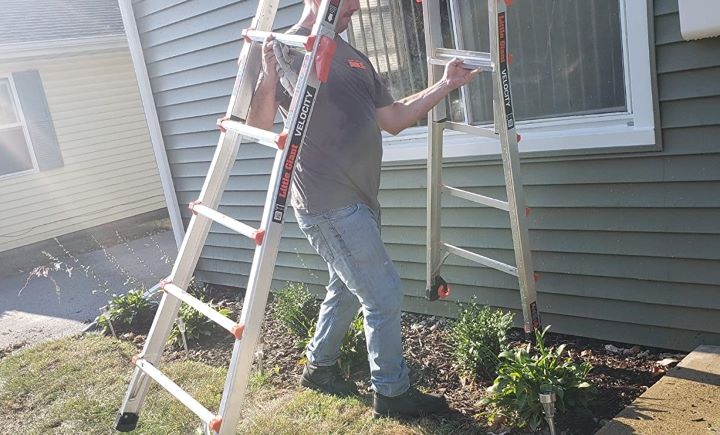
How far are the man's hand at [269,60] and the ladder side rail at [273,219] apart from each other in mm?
281

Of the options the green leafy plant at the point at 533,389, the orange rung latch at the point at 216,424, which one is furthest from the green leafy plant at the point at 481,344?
the orange rung latch at the point at 216,424

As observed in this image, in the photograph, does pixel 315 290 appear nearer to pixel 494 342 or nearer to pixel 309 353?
pixel 309 353

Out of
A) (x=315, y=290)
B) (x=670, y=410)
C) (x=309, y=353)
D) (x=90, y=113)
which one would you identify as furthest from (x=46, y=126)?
(x=670, y=410)

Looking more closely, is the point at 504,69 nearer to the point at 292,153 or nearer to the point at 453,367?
the point at 292,153

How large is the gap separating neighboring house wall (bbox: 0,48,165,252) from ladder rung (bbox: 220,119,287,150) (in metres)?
8.82

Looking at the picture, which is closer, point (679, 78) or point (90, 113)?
point (679, 78)

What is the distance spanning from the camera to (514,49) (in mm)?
3721

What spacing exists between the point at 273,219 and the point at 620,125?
6.26ft

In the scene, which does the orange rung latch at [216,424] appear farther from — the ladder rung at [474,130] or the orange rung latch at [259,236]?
the ladder rung at [474,130]

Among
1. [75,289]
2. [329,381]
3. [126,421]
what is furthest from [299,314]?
[75,289]

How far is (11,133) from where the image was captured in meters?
10.5

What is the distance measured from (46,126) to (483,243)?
8.93 m

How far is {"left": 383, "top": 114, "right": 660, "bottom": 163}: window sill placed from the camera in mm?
3338

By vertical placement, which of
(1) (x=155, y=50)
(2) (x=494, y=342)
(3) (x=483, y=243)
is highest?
(1) (x=155, y=50)
